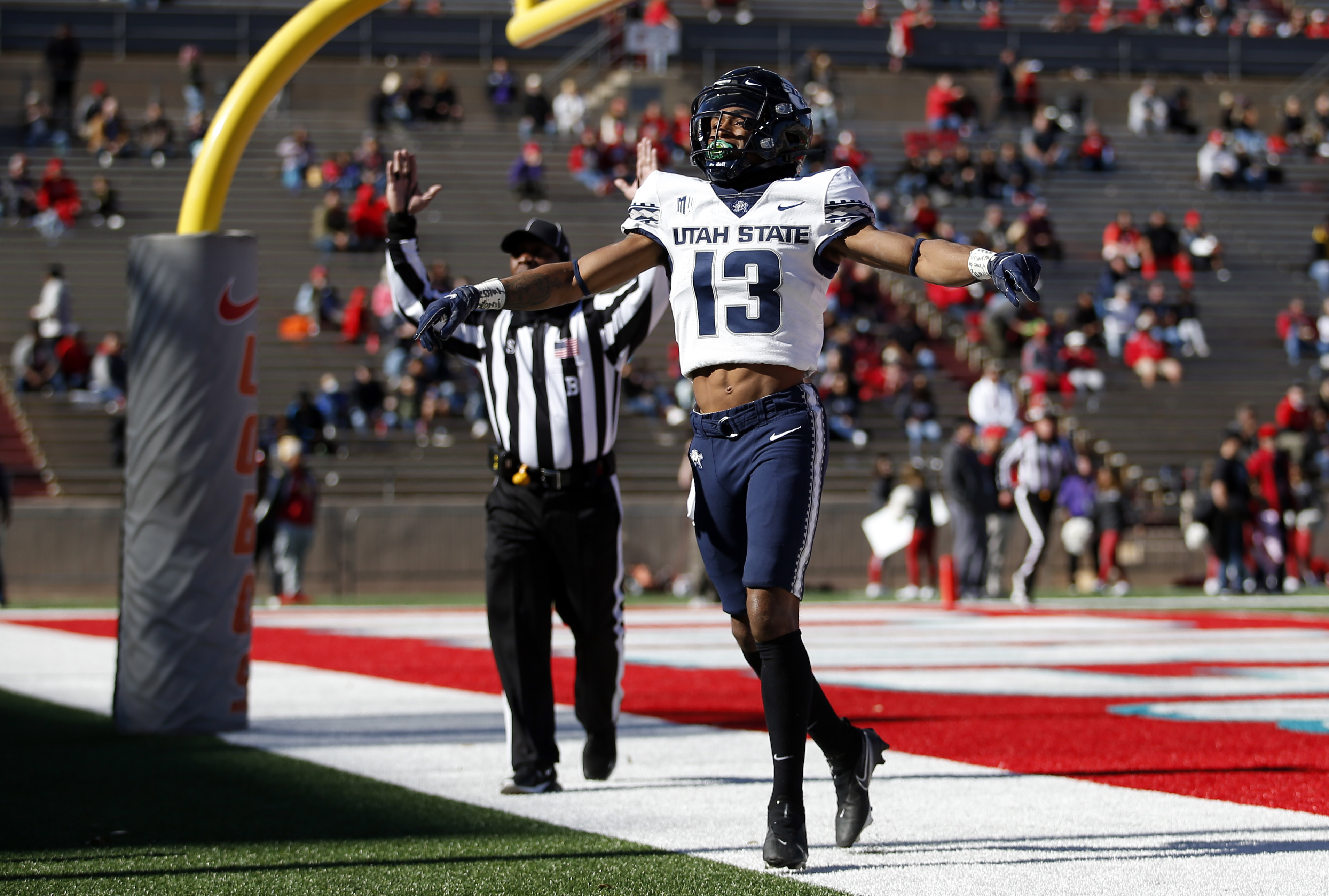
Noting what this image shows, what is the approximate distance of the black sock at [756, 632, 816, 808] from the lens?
430cm

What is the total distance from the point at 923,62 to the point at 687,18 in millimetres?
4856

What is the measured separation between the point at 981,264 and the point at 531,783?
2.55 m

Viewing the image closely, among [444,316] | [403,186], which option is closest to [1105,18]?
[403,186]

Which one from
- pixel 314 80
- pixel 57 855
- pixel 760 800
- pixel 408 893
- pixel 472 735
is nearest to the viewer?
pixel 408 893

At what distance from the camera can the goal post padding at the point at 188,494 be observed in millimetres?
7055

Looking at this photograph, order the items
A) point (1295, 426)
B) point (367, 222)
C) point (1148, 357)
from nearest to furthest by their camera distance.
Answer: point (1295, 426), point (1148, 357), point (367, 222)

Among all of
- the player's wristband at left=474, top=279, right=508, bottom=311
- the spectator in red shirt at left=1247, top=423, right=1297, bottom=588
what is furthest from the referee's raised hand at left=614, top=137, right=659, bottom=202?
the spectator in red shirt at left=1247, top=423, right=1297, bottom=588

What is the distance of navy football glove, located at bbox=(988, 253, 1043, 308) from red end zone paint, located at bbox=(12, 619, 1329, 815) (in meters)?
2.14

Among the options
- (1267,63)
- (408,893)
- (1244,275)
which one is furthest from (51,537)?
(1267,63)

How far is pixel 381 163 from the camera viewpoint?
2794 cm

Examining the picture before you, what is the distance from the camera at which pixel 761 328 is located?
446 centimetres

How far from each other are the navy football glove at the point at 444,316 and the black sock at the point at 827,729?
1.22 meters

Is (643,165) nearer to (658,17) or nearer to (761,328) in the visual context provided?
(761,328)

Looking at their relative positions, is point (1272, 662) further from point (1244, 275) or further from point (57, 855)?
point (1244, 275)
